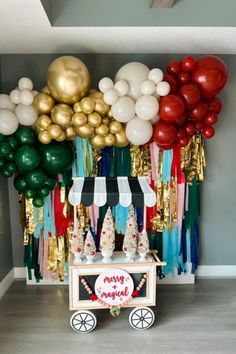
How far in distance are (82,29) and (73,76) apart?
328 millimetres

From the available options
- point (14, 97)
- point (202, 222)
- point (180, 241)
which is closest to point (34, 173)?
point (14, 97)

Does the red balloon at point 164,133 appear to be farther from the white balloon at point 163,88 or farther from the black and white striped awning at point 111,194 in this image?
the black and white striped awning at point 111,194

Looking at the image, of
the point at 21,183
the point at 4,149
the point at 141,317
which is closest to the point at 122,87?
the point at 4,149

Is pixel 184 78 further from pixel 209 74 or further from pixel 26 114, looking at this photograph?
pixel 26 114

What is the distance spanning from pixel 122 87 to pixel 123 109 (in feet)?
0.55

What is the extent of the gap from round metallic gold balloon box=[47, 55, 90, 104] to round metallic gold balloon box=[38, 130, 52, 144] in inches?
11.4

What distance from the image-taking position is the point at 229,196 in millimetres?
3113

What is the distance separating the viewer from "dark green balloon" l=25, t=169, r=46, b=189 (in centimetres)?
248

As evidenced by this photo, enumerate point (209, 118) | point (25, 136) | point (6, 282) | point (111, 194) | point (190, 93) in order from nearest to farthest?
point (111, 194), point (190, 93), point (25, 136), point (209, 118), point (6, 282)

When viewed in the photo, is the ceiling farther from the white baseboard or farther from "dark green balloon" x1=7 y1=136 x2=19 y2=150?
the white baseboard

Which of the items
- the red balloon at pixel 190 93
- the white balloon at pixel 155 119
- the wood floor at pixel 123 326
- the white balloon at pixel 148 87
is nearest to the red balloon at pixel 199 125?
the red balloon at pixel 190 93

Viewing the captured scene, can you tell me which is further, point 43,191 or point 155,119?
point 43,191

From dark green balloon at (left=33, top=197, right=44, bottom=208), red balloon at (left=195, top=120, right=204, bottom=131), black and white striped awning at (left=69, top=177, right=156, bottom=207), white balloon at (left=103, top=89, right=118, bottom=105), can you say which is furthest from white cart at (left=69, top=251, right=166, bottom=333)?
white balloon at (left=103, top=89, right=118, bottom=105)

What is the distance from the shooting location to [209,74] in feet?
7.63
